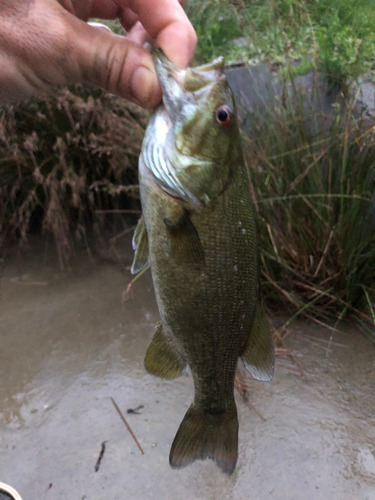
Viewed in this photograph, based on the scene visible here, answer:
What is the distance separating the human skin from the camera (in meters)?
1.00

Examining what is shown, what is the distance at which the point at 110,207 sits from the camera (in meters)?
3.26

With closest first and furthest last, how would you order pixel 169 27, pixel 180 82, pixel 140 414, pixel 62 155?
pixel 180 82 < pixel 169 27 < pixel 140 414 < pixel 62 155

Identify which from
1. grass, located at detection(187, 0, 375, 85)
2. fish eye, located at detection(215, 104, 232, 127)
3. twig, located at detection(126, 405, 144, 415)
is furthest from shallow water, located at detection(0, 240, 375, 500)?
grass, located at detection(187, 0, 375, 85)

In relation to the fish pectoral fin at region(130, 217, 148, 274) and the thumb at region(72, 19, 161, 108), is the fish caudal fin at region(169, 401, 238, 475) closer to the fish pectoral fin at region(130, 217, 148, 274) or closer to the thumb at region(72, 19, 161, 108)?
the fish pectoral fin at region(130, 217, 148, 274)

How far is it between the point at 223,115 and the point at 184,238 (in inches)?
13.6

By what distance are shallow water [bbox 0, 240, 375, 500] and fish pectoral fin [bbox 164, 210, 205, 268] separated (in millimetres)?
1248

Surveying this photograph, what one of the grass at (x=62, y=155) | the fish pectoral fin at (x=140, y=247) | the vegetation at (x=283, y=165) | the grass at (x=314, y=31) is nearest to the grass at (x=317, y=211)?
the vegetation at (x=283, y=165)

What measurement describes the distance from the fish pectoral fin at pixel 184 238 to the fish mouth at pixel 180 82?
0.87 ft

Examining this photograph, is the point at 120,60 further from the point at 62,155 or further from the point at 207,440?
the point at 62,155

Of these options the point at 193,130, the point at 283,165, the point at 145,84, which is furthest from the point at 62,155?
the point at 193,130

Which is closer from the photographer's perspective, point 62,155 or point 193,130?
point 193,130

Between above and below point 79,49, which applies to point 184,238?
below

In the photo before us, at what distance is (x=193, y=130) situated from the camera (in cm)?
97

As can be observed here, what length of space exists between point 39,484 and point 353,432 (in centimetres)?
151
